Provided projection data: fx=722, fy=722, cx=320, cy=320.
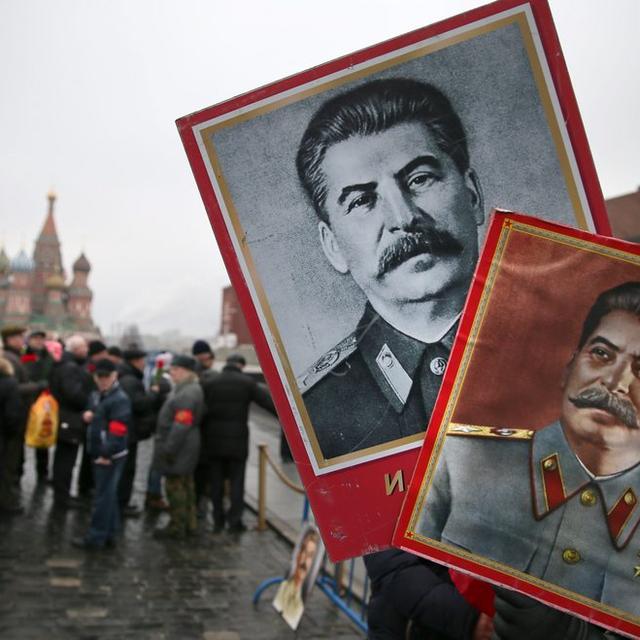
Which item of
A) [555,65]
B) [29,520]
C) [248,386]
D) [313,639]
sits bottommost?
[313,639]

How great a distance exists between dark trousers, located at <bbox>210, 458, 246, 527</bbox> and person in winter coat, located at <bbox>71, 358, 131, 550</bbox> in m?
1.58

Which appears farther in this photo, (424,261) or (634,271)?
(424,261)

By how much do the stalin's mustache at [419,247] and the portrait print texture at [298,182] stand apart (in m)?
0.12

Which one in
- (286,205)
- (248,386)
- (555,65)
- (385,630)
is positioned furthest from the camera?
(248,386)

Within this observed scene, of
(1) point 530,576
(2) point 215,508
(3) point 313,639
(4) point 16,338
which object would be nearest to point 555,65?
(1) point 530,576

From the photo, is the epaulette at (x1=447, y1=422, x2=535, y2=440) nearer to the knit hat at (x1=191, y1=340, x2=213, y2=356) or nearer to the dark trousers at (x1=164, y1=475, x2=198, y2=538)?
the dark trousers at (x1=164, y1=475, x2=198, y2=538)

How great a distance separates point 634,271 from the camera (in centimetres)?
158

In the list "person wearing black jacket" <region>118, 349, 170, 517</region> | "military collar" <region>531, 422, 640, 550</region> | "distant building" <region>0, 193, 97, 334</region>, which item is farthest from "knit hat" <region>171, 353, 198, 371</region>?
"distant building" <region>0, 193, 97, 334</region>

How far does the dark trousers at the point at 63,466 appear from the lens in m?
9.20

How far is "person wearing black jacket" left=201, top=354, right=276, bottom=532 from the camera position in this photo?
8.68 meters

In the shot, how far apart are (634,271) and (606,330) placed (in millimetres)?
142

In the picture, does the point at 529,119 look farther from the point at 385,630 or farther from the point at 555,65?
the point at 385,630

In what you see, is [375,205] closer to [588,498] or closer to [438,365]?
[438,365]

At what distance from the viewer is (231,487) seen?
8.88 metres
